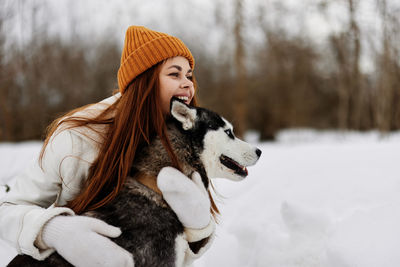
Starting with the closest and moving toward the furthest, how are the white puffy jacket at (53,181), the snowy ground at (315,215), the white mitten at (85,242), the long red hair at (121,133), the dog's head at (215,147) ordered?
the white mitten at (85,242), the white puffy jacket at (53,181), the long red hair at (121,133), the dog's head at (215,147), the snowy ground at (315,215)

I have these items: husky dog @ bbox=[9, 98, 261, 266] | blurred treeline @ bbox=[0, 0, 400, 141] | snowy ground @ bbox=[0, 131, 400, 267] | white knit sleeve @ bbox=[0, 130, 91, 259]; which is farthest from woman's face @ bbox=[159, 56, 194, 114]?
blurred treeline @ bbox=[0, 0, 400, 141]

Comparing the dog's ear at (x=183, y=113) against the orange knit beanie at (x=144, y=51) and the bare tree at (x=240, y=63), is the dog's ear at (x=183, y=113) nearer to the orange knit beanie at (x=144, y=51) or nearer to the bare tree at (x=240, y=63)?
the orange knit beanie at (x=144, y=51)

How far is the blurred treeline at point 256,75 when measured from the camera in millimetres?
8227

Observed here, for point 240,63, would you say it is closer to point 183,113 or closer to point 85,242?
point 183,113

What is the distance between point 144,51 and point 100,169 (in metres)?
0.73

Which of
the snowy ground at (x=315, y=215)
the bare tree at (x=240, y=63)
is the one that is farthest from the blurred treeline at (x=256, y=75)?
the snowy ground at (x=315, y=215)

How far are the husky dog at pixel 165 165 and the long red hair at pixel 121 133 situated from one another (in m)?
0.06

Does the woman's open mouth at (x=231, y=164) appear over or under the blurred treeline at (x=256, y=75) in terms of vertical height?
over

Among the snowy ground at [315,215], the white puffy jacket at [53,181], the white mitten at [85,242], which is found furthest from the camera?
the snowy ground at [315,215]

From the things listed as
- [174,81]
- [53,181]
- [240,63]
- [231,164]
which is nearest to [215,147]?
[231,164]

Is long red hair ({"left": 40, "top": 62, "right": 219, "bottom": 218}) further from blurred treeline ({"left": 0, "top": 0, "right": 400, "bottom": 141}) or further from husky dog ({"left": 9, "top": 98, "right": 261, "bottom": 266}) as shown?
blurred treeline ({"left": 0, "top": 0, "right": 400, "bottom": 141})

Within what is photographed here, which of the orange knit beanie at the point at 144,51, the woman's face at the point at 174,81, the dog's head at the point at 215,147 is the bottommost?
the dog's head at the point at 215,147

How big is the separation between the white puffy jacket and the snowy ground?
911mm

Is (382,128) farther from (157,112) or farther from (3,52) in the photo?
(3,52)
